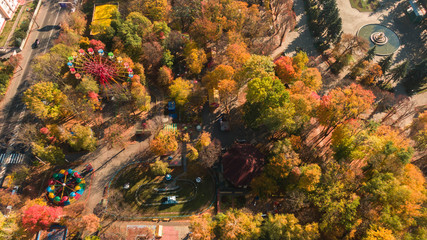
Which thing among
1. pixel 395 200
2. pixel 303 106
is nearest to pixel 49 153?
pixel 303 106

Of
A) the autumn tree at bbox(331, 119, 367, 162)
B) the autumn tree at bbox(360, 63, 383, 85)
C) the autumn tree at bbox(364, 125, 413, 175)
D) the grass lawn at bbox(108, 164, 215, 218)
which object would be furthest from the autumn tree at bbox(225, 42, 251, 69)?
the autumn tree at bbox(360, 63, 383, 85)

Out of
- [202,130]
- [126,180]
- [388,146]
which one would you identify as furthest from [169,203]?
[388,146]

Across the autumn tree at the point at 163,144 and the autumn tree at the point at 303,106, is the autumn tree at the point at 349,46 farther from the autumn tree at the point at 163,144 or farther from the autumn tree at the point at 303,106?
the autumn tree at the point at 163,144

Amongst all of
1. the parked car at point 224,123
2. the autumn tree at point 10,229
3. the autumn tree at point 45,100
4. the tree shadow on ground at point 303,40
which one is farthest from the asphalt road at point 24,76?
the tree shadow on ground at point 303,40

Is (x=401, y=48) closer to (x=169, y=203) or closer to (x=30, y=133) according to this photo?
(x=169, y=203)

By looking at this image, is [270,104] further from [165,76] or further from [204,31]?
[165,76]

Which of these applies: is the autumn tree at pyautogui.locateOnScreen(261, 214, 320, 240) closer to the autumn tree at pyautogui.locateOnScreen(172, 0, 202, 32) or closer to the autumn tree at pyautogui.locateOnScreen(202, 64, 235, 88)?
the autumn tree at pyautogui.locateOnScreen(202, 64, 235, 88)

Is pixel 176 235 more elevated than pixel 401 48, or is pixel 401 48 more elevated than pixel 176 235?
pixel 401 48
